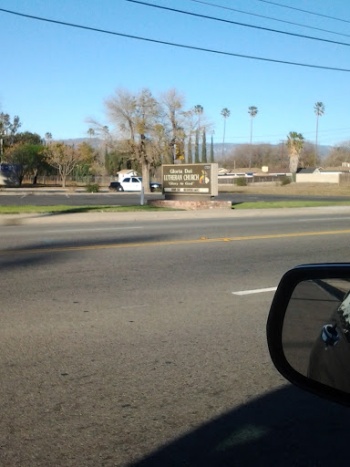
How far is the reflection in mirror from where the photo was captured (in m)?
2.17

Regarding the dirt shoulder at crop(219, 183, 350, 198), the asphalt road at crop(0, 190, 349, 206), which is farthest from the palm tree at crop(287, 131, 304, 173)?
the asphalt road at crop(0, 190, 349, 206)

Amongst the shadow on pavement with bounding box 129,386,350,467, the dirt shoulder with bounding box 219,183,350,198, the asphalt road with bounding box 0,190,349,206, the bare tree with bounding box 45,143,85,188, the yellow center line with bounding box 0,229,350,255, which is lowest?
the shadow on pavement with bounding box 129,386,350,467

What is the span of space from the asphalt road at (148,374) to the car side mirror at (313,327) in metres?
1.39

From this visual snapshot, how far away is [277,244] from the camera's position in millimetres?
13906

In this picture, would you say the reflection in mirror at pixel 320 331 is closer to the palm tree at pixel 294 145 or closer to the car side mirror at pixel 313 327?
the car side mirror at pixel 313 327

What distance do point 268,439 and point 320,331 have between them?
1725 millimetres

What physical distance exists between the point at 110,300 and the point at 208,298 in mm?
1293

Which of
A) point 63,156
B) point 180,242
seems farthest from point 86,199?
point 63,156

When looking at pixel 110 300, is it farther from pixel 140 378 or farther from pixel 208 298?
pixel 140 378

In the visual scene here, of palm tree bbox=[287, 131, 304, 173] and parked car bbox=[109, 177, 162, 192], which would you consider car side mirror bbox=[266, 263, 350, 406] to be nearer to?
parked car bbox=[109, 177, 162, 192]

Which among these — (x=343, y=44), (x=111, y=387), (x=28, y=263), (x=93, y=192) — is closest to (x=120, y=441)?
(x=111, y=387)

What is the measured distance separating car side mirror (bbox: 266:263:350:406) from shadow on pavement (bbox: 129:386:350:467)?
1.37m

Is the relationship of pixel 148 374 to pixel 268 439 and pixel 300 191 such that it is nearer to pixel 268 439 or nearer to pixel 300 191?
pixel 268 439

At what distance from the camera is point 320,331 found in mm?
2346
